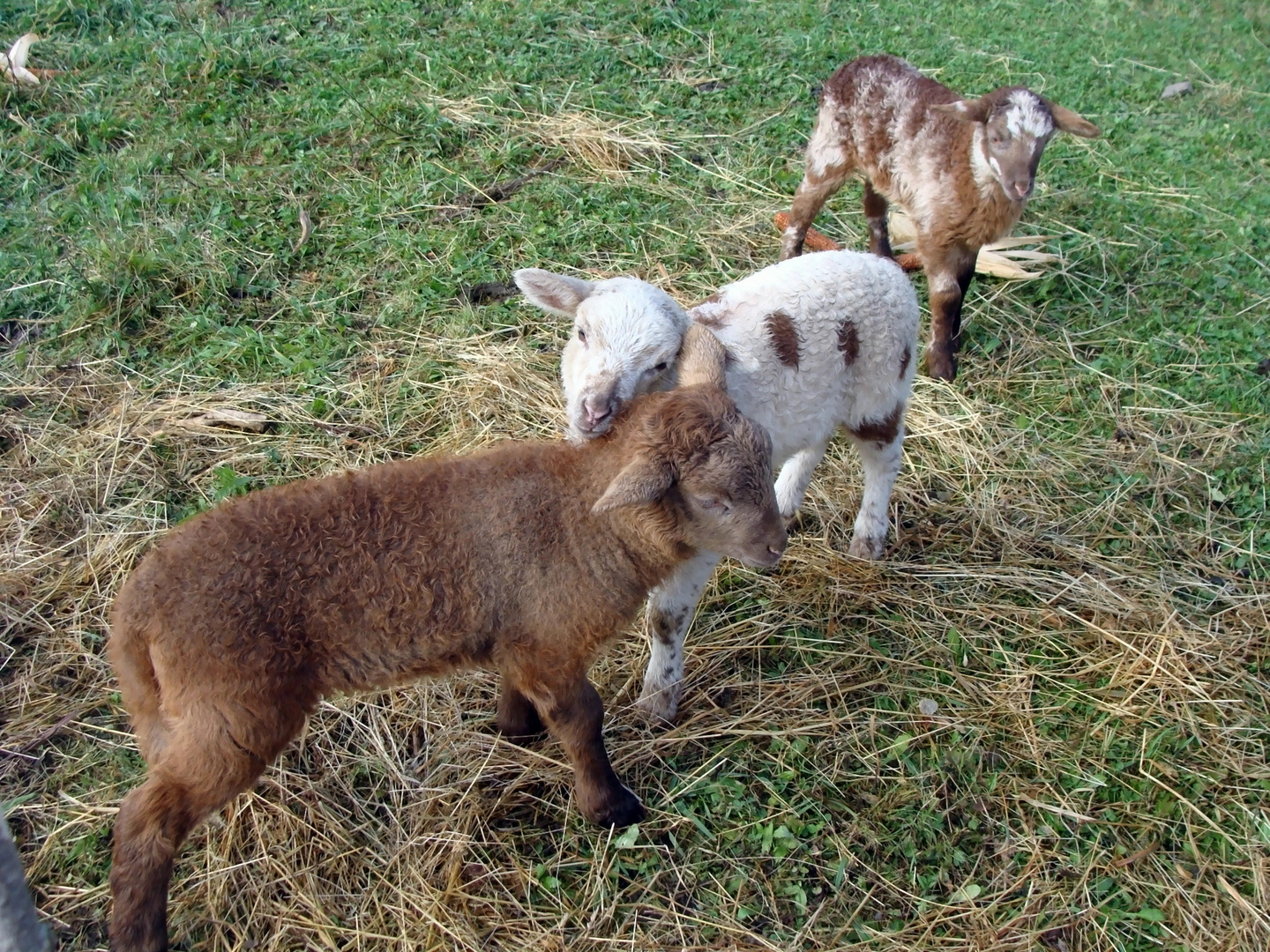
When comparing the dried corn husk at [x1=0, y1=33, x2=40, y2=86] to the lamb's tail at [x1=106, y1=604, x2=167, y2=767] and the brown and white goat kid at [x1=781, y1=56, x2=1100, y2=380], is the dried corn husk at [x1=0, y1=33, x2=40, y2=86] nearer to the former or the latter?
the brown and white goat kid at [x1=781, y1=56, x2=1100, y2=380]

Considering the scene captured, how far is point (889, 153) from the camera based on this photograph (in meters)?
6.92

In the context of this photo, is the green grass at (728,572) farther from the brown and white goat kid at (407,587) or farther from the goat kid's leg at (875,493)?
the brown and white goat kid at (407,587)

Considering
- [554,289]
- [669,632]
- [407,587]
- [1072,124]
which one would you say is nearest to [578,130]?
[1072,124]

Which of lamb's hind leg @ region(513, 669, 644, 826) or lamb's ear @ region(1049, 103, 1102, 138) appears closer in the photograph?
lamb's hind leg @ region(513, 669, 644, 826)

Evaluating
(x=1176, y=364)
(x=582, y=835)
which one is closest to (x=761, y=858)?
(x=582, y=835)

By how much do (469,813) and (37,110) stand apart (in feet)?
23.1

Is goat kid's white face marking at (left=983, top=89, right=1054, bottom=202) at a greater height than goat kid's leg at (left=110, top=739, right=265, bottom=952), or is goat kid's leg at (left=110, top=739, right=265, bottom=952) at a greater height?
goat kid's white face marking at (left=983, top=89, right=1054, bottom=202)

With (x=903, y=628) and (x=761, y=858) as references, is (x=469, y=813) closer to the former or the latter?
(x=761, y=858)

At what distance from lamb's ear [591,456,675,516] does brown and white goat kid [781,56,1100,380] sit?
381 cm

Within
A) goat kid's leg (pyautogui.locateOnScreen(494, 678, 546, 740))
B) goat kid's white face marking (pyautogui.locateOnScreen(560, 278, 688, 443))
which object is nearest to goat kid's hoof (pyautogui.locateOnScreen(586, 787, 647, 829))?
goat kid's leg (pyautogui.locateOnScreen(494, 678, 546, 740))

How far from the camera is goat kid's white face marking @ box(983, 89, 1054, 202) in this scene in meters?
6.22

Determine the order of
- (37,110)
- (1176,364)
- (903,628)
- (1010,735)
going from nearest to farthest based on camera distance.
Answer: (1010,735)
(903,628)
(1176,364)
(37,110)

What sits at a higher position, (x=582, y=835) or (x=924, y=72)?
(x=924, y=72)

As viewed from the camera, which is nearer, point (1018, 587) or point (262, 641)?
point (262, 641)
